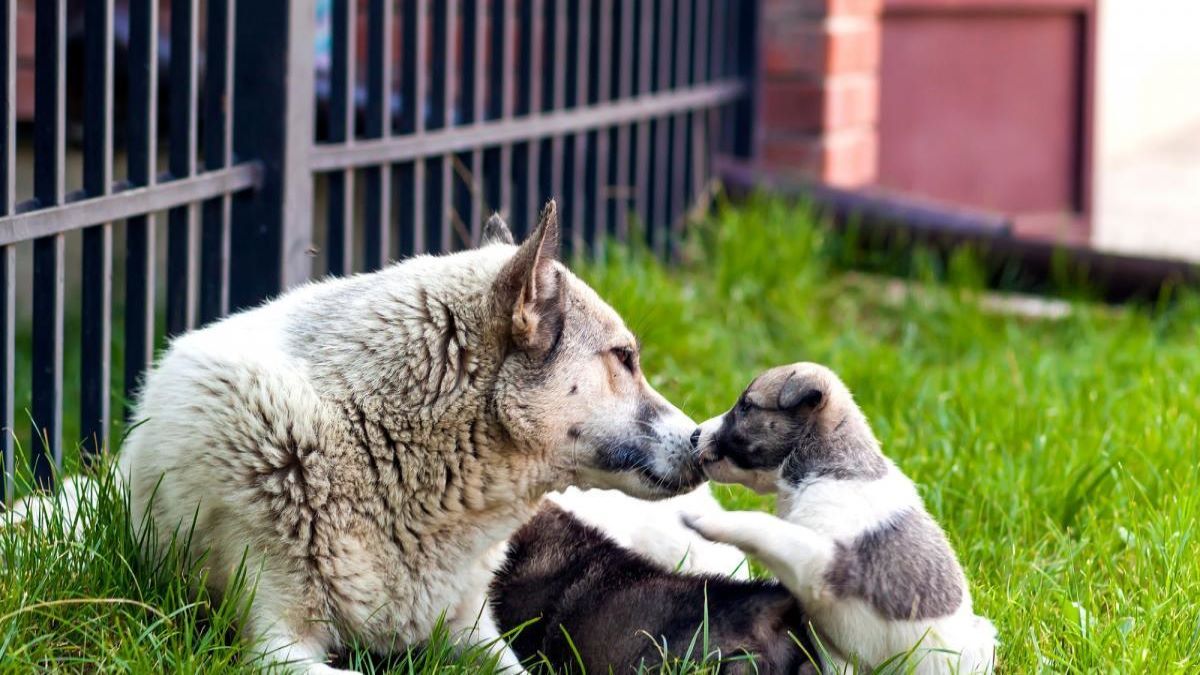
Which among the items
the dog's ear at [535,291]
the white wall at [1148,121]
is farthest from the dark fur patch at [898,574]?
the white wall at [1148,121]

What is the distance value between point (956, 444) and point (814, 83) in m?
3.71

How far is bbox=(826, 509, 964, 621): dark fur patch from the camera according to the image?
308 cm

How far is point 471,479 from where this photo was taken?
3.25 meters

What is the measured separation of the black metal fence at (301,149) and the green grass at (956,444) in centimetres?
45

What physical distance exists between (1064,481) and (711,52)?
420 cm

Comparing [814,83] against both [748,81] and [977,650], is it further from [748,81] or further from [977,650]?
[977,650]

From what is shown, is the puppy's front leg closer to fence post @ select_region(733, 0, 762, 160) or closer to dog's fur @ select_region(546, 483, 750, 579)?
dog's fur @ select_region(546, 483, 750, 579)

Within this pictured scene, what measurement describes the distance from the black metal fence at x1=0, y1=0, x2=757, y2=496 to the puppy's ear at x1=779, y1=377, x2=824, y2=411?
1.65 m

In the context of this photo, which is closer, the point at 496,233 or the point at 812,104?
the point at 496,233

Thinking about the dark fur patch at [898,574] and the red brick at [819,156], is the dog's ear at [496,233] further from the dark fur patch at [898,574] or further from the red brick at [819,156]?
the red brick at [819,156]

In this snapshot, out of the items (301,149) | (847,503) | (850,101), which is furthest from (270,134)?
(850,101)

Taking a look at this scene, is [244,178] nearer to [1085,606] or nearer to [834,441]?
[834,441]

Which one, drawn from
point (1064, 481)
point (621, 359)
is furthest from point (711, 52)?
point (621, 359)

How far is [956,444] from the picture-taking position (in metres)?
4.67
